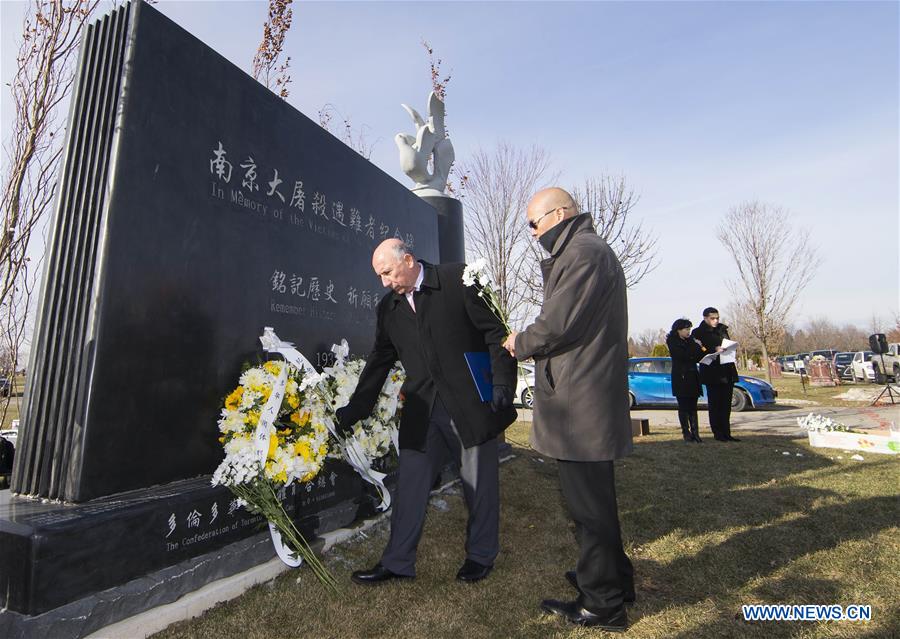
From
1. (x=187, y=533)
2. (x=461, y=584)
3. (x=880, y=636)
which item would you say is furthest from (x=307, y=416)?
(x=880, y=636)

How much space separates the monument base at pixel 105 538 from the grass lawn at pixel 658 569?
0.29m

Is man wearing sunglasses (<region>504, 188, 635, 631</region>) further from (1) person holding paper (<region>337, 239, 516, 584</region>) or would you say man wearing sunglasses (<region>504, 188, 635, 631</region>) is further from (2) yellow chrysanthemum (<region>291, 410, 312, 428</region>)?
(2) yellow chrysanthemum (<region>291, 410, 312, 428</region>)

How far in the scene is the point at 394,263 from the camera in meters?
2.85

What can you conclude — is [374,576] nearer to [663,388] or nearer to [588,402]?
[588,402]

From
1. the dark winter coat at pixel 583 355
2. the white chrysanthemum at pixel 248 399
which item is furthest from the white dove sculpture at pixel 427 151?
the dark winter coat at pixel 583 355

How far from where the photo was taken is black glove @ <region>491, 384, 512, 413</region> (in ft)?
9.18

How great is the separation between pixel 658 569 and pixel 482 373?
4.60 ft

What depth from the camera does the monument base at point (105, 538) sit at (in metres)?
1.84

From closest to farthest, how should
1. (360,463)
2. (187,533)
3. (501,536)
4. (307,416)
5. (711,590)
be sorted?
(187,533) < (711,590) < (307,416) < (360,463) < (501,536)

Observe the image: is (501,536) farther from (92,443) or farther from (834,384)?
(834,384)

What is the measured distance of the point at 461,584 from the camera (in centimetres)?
270

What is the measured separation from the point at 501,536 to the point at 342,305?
197 cm

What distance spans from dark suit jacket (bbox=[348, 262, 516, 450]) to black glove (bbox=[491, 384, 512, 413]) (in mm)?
23

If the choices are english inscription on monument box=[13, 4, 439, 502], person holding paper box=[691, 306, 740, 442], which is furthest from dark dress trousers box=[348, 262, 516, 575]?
person holding paper box=[691, 306, 740, 442]
